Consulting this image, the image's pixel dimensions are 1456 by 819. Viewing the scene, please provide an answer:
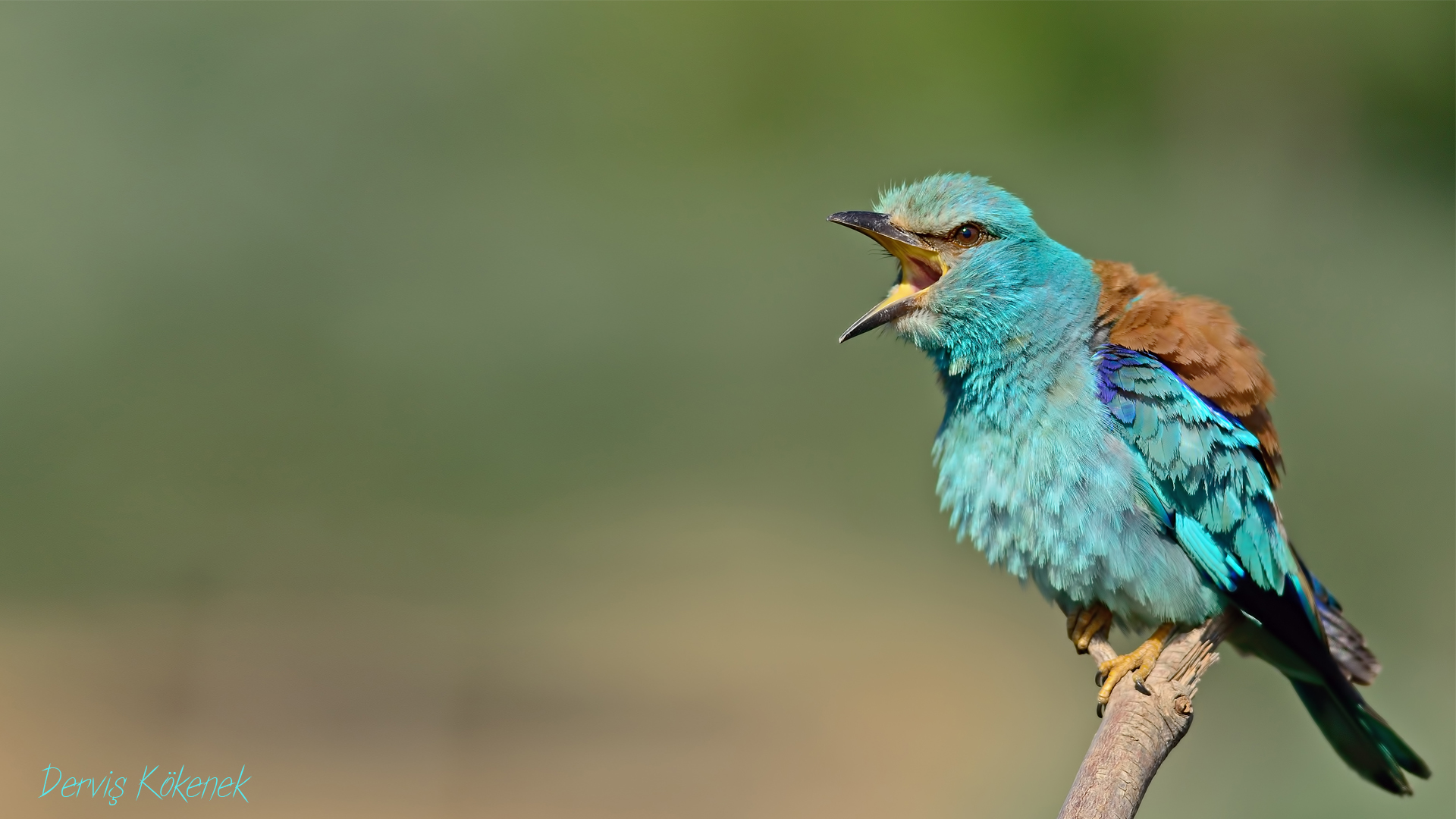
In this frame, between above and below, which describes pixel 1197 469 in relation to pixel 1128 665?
above

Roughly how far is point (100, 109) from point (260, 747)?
18.7ft

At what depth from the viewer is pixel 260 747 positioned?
643 cm

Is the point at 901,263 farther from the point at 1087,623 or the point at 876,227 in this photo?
the point at 1087,623

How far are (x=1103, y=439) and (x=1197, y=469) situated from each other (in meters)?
0.25

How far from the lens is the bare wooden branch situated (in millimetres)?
2033

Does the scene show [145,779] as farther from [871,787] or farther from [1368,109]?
[1368,109]

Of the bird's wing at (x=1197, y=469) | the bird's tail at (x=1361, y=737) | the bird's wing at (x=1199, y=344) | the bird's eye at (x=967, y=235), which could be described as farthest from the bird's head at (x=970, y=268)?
the bird's tail at (x=1361, y=737)

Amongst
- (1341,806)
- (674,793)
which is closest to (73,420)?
(674,793)

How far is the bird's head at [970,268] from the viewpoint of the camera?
9.37 ft

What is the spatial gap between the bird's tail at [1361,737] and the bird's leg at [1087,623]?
2.07ft

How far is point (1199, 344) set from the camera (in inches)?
110

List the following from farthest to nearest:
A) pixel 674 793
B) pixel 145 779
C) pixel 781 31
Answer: pixel 781 31, pixel 674 793, pixel 145 779

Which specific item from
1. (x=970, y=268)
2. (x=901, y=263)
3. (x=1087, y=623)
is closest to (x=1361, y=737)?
(x=1087, y=623)
